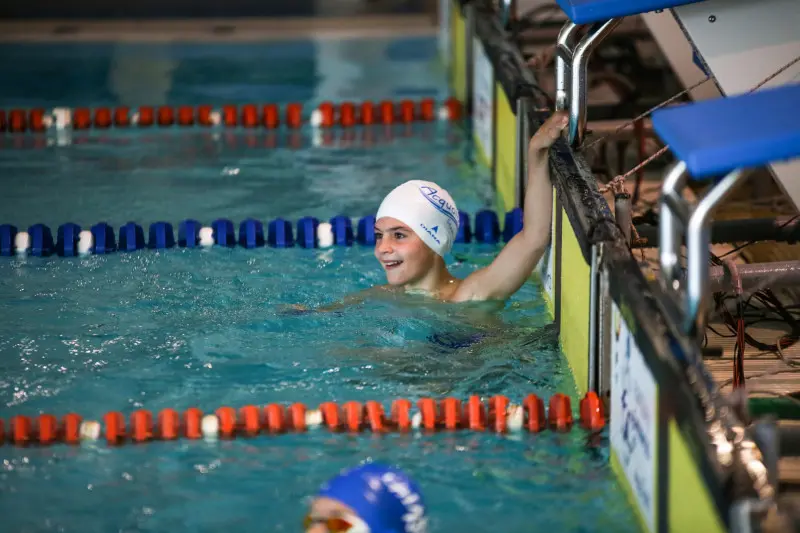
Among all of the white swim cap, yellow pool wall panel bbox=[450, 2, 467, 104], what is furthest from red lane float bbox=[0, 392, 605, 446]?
yellow pool wall panel bbox=[450, 2, 467, 104]

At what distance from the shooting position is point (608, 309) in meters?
3.40

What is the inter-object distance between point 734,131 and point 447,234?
188 centimetres

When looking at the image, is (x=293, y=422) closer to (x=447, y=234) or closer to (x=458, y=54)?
(x=447, y=234)

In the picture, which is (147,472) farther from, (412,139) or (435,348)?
(412,139)

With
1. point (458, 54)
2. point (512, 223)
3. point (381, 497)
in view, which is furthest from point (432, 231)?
point (458, 54)

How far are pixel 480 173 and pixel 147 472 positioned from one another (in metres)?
3.65

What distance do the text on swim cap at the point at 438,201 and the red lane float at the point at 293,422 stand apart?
90cm

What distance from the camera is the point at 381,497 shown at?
97.1 inches

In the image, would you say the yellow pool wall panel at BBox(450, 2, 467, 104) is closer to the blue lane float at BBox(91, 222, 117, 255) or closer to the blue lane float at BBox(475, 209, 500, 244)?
the blue lane float at BBox(475, 209, 500, 244)

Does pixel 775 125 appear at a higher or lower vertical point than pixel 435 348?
higher

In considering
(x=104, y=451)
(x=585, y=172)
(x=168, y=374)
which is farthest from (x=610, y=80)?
(x=104, y=451)

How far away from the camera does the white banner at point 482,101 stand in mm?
6543

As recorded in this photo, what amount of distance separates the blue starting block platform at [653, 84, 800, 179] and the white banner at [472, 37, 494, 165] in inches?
144

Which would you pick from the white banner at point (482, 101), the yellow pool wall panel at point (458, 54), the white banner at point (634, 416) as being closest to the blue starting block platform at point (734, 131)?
the white banner at point (634, 416)
